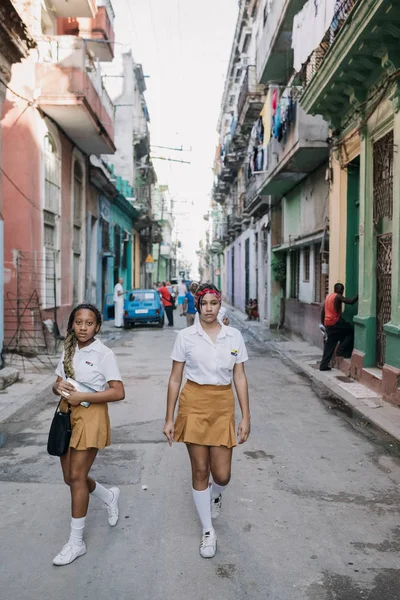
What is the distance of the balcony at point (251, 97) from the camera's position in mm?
23531

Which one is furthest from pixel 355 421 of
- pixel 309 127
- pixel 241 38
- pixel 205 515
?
pixel 241 38

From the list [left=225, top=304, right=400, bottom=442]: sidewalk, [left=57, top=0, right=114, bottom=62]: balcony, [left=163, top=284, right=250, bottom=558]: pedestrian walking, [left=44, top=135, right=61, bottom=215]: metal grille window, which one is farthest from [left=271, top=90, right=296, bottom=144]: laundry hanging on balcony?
[left=163, top=284, right=250, bottom=558]: pedestrian walking

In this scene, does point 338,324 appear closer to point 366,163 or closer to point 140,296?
point 366,163

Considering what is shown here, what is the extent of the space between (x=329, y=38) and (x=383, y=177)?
351 centimetres

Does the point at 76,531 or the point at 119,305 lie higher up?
the point at 119,305

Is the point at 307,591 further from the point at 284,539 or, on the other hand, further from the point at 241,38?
the point at 241,38

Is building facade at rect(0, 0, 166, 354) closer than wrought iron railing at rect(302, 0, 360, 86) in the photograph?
No

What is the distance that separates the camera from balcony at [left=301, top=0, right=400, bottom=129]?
8203 mm

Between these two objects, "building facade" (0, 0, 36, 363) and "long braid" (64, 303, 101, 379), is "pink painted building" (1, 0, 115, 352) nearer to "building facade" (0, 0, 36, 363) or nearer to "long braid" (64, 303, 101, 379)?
"building facade" (0, 0, 36, 363)

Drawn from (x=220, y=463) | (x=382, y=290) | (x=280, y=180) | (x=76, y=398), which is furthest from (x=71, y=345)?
(x=280, y=180)

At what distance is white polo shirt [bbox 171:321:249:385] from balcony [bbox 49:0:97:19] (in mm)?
15882

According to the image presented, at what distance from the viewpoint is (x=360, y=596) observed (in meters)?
3.24

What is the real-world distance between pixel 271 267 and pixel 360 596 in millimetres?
19180

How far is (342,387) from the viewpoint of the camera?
9.80 metres
